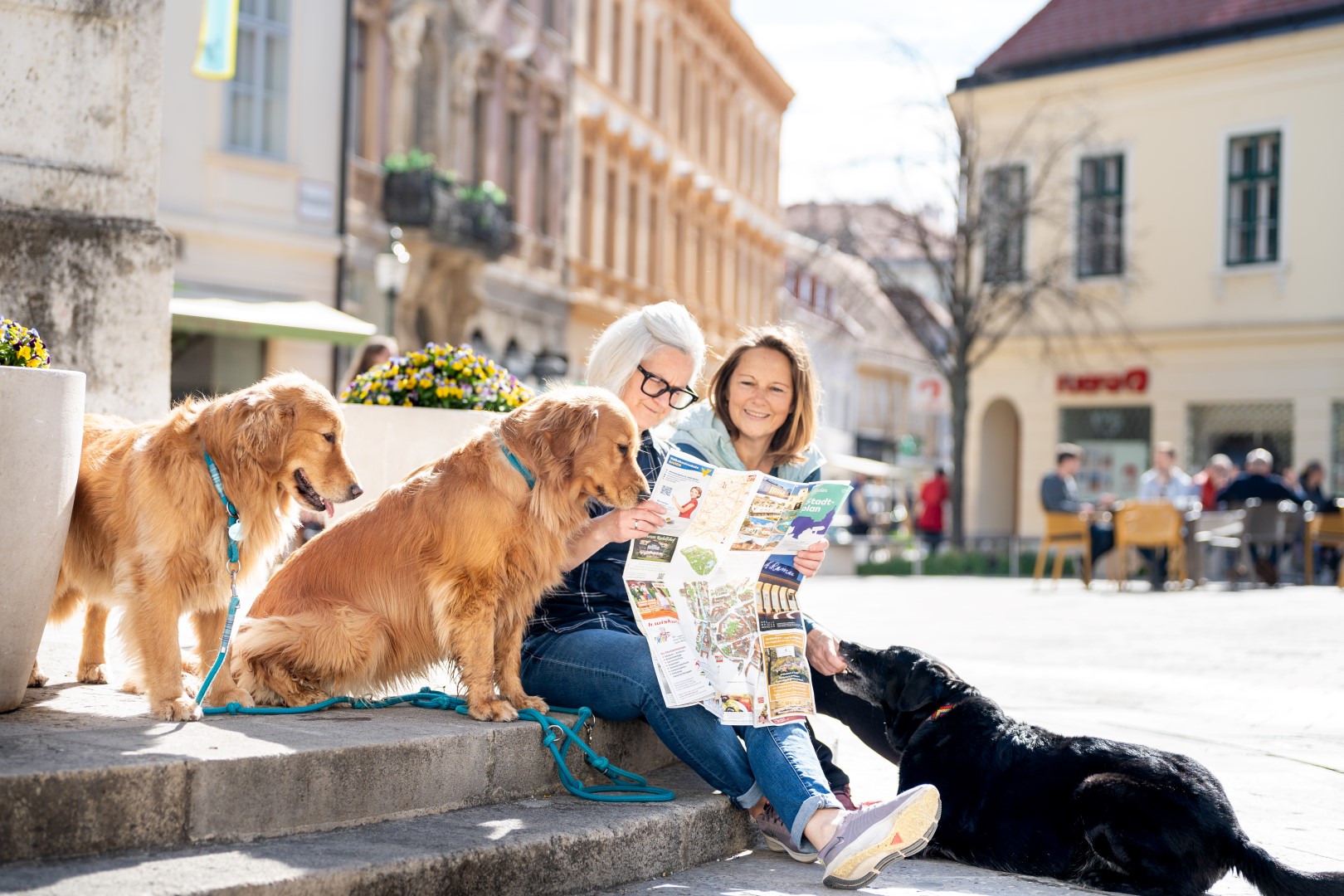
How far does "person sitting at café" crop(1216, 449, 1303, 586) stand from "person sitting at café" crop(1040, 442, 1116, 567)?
154 cm

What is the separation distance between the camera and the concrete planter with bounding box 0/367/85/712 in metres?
3.30

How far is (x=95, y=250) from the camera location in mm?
4902

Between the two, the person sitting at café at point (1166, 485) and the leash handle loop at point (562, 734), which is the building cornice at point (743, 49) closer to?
the person sitting at café at point (1166, 485)

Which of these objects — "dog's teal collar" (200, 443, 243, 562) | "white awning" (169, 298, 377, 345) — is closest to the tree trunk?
"white awning" (169, 298, 377, 345)

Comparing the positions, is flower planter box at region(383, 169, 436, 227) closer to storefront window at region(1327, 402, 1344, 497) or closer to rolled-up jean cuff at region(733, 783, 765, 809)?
storefront window at region(1327, 402, 1344, 497)

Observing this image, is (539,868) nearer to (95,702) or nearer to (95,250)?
(95,702)

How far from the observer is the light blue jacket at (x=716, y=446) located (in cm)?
445

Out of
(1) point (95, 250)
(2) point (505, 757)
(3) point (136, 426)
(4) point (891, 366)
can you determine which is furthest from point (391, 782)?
(4) point (891, 366)

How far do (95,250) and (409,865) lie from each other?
9.66ft

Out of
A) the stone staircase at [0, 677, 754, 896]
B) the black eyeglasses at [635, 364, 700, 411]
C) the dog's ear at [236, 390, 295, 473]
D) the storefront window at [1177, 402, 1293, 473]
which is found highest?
the storefront window at [1177, 402, 1293, 473]

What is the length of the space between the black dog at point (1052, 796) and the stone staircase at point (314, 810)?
64cm

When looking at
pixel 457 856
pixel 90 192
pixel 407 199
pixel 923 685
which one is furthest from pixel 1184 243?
pixel 457 856

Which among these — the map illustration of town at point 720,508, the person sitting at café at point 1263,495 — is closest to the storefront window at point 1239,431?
the person sitting at café at point 1263,495

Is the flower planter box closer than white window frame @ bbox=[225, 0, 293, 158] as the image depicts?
No
